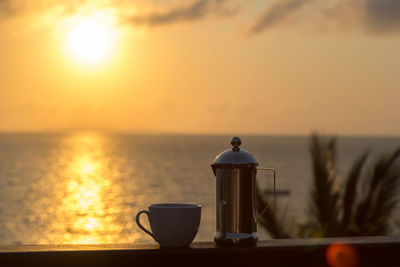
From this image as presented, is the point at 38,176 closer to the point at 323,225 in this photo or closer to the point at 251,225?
the point at 323,225

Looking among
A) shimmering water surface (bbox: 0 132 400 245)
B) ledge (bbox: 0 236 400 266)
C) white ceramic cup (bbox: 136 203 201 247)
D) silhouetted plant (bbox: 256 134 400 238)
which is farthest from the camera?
shimmering water surface (bbox: 0 132 400 245)

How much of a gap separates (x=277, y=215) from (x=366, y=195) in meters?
1.18

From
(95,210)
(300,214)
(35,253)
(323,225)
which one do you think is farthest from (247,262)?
(95,210)

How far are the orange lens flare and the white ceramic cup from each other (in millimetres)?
568

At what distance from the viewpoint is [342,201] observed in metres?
8.38

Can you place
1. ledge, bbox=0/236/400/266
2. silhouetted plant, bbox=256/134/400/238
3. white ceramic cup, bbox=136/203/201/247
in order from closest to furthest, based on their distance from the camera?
ledge, bbox=0/236/400/266 < white ceramic cup, bbox=136/203/201/247 < silhouetted plant, bbox=256/134/400/238

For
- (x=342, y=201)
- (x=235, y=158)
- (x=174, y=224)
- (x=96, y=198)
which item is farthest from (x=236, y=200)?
(x=96, y=198)

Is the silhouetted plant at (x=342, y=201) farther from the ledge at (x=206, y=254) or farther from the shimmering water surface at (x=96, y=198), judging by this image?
the shimmering water surface at (x=96, y=198)

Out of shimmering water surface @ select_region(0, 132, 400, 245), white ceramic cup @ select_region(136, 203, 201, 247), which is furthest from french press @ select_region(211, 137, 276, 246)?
shimmering water surface @ select_region(0, 132, 400, 245)

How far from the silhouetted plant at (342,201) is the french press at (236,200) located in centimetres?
510

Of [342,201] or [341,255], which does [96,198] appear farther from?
[341,255]

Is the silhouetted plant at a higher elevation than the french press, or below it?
below

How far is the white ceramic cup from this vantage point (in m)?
2.60

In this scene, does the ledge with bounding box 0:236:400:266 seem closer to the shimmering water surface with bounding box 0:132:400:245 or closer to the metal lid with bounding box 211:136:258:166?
the metal lid with bounding box 211:136:258:166
